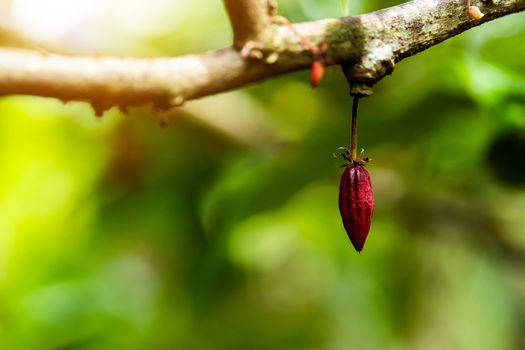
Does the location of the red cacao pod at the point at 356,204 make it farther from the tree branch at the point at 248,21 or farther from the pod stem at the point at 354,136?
the tree branch at the point at 248,21

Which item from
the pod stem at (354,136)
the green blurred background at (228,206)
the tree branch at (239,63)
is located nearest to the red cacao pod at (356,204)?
the pod stem at (354,136)

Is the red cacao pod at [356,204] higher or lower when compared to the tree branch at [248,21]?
lower

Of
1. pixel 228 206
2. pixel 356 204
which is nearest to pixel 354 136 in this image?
pixel 356 204

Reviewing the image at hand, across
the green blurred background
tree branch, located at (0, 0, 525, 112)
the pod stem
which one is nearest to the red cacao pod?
the pod stem

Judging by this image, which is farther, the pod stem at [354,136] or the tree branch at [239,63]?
the pod stem at [354,136]

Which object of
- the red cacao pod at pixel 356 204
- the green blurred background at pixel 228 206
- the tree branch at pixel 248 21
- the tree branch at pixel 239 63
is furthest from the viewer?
the green blurred background at pixel 228 206

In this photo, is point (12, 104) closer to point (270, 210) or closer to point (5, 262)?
point (5, 262)

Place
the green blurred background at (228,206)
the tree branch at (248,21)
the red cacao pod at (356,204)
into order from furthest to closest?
the green blurred background at (228,206), the red cacao pod at (356,204), the tree branch at (248,21)
